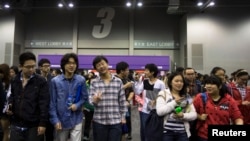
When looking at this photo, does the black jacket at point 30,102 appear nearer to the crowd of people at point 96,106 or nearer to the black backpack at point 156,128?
the crowd of people at point 96,106

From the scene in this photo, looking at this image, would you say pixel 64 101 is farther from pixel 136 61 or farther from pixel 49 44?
pixel 49 44

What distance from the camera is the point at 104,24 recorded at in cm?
1477

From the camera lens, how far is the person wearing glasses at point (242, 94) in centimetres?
312

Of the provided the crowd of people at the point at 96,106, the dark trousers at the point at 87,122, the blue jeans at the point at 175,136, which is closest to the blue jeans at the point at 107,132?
the crowd of people at the point at 96,106

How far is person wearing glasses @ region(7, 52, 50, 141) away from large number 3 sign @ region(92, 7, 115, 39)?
1248 centimetres

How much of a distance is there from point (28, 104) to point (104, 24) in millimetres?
12801

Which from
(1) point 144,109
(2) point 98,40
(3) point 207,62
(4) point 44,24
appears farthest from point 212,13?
(1) point 144,109

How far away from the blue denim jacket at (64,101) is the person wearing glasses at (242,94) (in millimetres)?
1945

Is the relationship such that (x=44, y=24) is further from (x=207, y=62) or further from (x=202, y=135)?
(x=202, y=135)

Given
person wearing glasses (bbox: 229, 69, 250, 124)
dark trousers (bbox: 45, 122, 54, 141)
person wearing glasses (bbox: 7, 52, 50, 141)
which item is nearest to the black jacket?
person wearing glasses (bbox: 7, 52, 50, 141)

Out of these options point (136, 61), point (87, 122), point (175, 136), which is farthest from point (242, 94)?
point (136, 61)

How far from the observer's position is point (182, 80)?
2.52 metres

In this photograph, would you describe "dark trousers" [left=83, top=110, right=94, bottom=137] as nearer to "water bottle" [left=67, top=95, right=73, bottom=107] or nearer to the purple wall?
"water bottle" [left=67, top=95, right=73, bottom=107]

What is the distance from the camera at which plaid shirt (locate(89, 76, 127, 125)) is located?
2.58m
